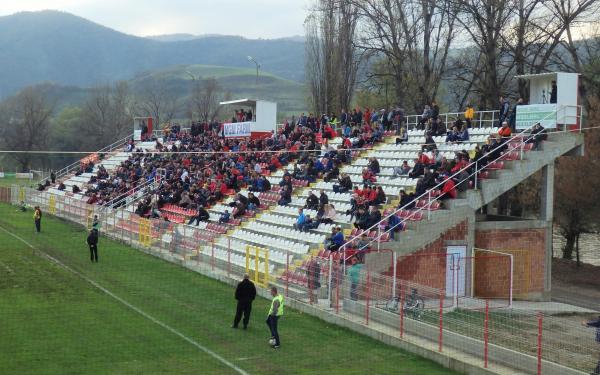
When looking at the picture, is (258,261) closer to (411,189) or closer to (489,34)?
(411,189)

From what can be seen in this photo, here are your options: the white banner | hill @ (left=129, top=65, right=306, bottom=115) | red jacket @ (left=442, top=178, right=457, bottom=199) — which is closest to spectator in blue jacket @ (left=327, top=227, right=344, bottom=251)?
red jacket @ (left=442, top=178, right=457, bottom=199)

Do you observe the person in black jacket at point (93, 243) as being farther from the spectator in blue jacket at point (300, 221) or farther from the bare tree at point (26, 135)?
the bare tree at point (26, 135)

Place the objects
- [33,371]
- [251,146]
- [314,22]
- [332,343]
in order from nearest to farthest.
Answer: [33,371]
[332,343]
[251,146]
[314,22]

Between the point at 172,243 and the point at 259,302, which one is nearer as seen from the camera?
the point at 259,302

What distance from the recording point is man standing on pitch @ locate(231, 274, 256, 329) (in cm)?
1574

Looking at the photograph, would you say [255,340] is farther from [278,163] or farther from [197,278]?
[278,163]

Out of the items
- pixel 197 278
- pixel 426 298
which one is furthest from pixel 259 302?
pixel 426 298

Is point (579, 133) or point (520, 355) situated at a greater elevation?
point (579, 133)

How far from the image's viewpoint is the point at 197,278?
886 inches

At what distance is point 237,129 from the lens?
40.2 m

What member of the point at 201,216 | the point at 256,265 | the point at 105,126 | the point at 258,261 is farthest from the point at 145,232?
the point at 105,126

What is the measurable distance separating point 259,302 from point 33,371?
298 inches

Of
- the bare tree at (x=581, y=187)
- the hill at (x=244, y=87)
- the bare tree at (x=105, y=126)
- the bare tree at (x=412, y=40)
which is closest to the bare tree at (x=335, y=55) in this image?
the bare tree at (x=412, y=40)

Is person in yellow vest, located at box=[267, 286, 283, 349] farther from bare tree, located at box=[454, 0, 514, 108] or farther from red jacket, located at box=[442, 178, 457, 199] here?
bare tree, located at box=[454, 0, 514, 108]
